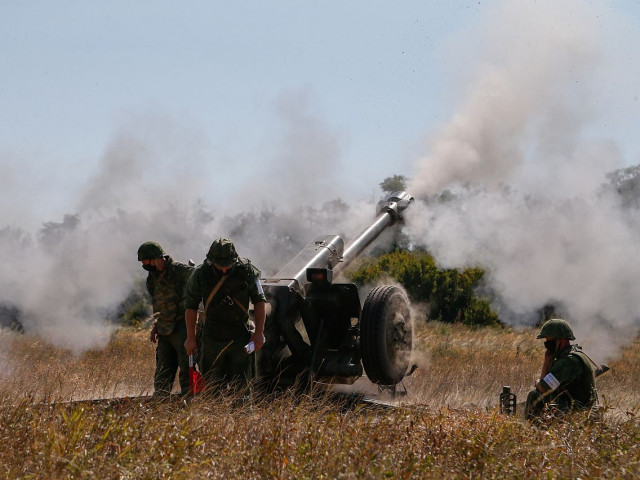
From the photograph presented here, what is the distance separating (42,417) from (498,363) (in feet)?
30.6

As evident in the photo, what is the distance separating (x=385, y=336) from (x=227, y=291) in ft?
6.91

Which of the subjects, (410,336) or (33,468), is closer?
(33,468)

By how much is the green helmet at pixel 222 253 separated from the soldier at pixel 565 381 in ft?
8.79

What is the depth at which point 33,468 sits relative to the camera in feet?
15.4

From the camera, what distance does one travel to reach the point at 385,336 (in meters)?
8.73

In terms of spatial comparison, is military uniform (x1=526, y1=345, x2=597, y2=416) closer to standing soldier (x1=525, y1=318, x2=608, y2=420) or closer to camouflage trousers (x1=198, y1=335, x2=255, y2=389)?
standing soldier (x1=525, y1=318, x2=608, y2=420)

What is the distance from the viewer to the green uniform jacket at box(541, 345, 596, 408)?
6.95 metres

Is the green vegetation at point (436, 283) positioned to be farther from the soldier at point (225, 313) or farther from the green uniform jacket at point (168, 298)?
the soldier at point (225, 313)

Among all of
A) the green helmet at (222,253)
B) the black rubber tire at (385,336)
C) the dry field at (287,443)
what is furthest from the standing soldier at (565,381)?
the green helmet at (222,253)

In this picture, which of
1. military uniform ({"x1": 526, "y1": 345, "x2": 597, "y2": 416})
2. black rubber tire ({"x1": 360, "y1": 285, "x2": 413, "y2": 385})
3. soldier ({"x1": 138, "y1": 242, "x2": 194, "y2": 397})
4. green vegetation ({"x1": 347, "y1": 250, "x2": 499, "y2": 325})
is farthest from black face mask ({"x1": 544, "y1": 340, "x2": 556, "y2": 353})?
green vegetation ({"x1": 347, "y1": 250, "x2": 499, "y2": 325})

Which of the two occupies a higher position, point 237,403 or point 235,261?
point 235,261

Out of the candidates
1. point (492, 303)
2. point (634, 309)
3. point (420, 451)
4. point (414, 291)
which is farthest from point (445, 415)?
point (414, 291)

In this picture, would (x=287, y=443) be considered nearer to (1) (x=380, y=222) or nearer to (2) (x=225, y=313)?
(2) (x=225, y=313)

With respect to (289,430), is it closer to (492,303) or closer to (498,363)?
(498,363)
